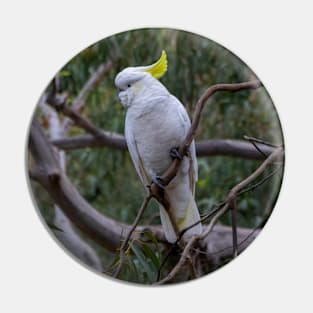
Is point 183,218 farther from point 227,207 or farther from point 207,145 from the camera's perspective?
point 207,145

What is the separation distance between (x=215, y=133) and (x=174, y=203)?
29 cm

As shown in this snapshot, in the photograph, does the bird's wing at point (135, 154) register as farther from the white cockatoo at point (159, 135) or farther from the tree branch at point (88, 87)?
the tree branch at point (88, 87)

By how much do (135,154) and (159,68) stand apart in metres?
0.32

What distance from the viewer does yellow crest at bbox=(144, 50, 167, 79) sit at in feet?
6.98

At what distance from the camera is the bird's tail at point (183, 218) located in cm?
218

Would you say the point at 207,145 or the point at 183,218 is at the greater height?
the point at 207,145

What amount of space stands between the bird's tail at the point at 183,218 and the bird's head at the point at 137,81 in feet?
1.34

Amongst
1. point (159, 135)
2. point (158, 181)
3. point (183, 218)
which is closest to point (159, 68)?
point (159, 135)

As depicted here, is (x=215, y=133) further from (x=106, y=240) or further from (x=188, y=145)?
(x=106, y=240)

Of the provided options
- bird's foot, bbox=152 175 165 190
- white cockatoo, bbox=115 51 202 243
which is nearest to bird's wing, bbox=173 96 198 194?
white cockatoo, bbox=115 51 202 243

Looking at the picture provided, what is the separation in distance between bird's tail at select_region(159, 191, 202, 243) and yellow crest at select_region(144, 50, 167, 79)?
44cm

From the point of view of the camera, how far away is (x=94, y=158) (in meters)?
2.24

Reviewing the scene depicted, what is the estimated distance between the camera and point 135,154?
217 centimetres

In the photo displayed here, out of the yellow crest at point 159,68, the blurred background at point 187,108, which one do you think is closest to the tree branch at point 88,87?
the blurred background at point 187,108
